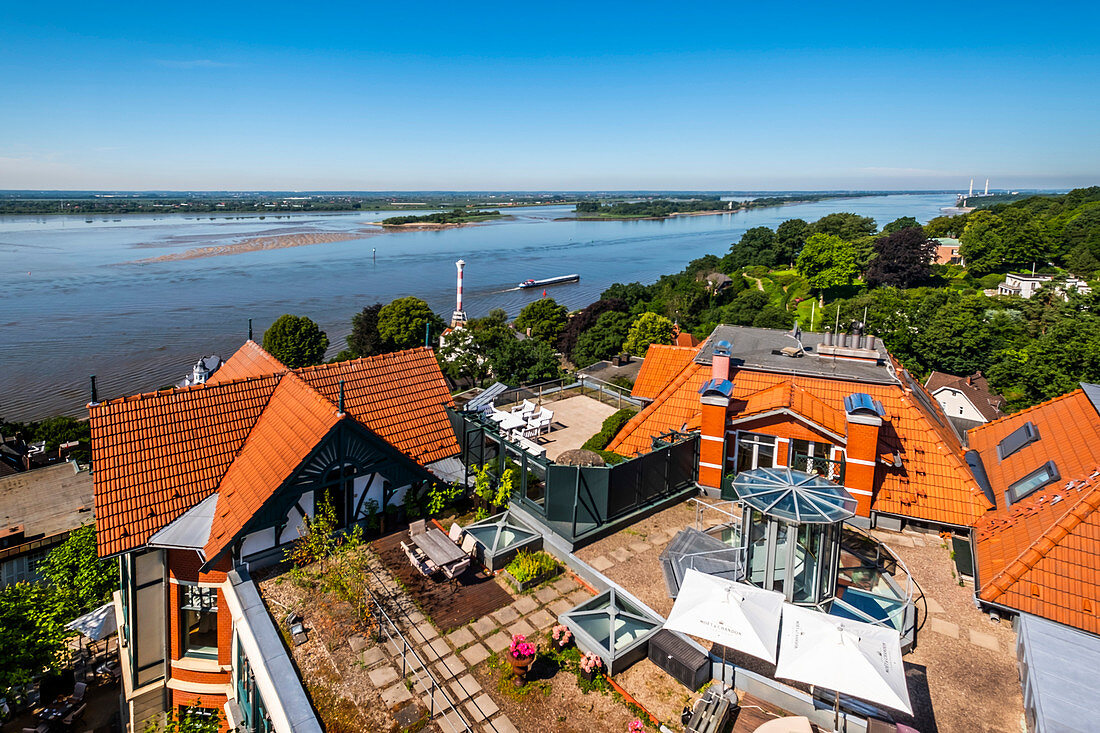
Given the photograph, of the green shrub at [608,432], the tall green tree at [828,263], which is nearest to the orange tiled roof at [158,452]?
the green shrub at [608,432]

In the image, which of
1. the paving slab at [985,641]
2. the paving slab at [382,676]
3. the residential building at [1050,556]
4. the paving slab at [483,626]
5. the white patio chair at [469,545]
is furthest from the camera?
the white patio chair at [469,545]

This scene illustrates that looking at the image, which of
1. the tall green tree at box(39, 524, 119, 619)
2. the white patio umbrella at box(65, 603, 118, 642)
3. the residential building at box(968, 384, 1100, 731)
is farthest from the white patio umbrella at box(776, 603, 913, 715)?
the white patio umbrella at box(65, 603, 118, 642)

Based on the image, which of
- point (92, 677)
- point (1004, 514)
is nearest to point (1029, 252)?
point (1004, 514)

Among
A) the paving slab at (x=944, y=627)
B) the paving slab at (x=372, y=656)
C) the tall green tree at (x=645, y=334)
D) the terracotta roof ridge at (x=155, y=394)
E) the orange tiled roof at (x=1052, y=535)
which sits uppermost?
the terracotta roof ridge at (x=155, y=394)

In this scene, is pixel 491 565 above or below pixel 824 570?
below

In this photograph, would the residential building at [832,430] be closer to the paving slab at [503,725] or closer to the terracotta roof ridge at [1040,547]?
the terracotta roof ridge at [1040,547]

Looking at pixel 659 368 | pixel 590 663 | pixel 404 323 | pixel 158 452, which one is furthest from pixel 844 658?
pixel 404 323

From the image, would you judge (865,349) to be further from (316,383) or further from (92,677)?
→ (92,677)
